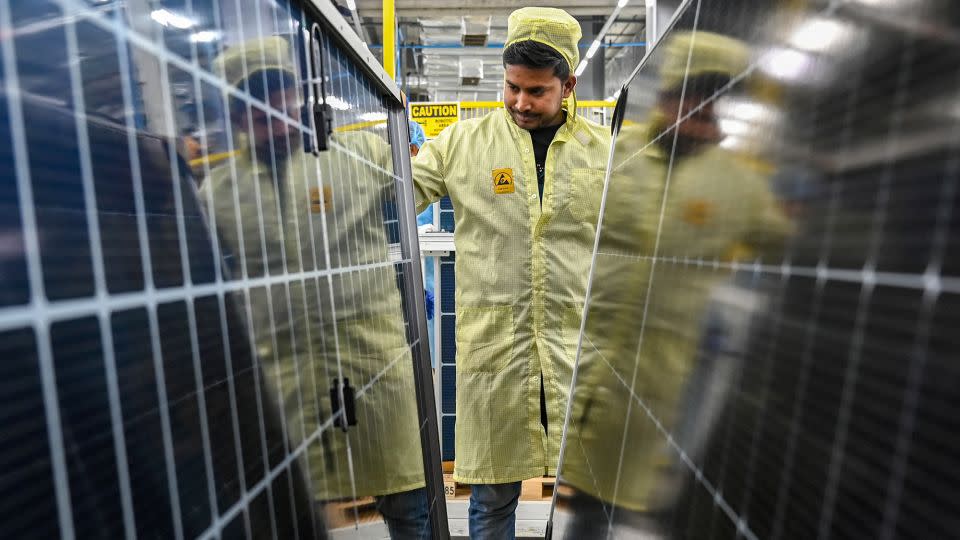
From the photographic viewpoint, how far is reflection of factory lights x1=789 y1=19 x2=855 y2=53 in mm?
579

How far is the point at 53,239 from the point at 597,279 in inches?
60.7

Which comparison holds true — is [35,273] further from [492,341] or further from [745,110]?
[492,341]

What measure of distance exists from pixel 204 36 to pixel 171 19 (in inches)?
3.3

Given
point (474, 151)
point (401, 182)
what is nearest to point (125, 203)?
point (401, 182)

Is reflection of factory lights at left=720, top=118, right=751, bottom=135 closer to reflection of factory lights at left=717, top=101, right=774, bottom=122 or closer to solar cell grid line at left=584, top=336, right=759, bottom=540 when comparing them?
reflection of factory lights at left=717, top=101, right=774, bottom=122

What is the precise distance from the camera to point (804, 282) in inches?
24.9

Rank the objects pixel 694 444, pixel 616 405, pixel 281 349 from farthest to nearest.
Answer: pixel 616 405 < pixel 281 349 < pixel 694 444

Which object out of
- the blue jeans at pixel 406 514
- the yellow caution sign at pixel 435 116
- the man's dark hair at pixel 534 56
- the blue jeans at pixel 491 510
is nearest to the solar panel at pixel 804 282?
the blue jeans at pixel 406 514

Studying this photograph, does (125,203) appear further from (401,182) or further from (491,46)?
(491,46)

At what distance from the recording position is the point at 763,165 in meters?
0.75

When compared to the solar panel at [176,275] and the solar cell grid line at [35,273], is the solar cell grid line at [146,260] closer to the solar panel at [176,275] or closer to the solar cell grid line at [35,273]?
the solar panel at [176,275]

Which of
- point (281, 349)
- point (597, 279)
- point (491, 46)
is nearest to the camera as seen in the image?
point (281, 349)

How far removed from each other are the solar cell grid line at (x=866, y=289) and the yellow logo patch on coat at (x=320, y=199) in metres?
→ 0.92

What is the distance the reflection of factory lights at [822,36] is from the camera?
1.90 ft
